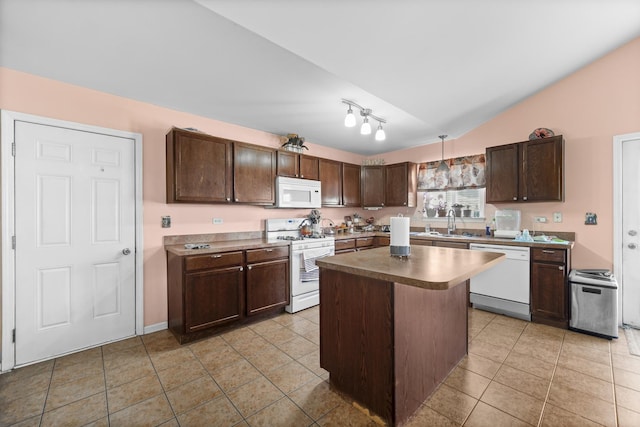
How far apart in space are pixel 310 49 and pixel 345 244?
2.84 m

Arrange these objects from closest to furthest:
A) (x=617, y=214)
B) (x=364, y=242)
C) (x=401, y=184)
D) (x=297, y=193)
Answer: (x=617, y=214) < (x=297, y=193) < (x=364, y=242) < (x=401, y=184)

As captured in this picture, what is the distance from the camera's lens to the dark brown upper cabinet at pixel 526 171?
125 inches

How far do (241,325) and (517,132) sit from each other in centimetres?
442

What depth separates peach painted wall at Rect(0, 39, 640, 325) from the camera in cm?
273

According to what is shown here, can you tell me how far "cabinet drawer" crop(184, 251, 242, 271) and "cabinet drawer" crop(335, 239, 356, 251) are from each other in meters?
1.61

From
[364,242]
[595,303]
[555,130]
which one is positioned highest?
[555,130]

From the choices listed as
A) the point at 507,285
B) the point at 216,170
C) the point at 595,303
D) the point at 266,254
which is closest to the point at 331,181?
the point at 266,254

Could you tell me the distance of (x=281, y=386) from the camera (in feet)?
6.52

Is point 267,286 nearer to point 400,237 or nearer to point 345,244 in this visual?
point 345,244

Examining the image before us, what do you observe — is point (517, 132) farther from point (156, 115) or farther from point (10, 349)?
point (10, 349)

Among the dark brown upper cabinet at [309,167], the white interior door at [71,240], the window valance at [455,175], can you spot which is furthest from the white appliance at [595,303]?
the white interior door at [71,240]

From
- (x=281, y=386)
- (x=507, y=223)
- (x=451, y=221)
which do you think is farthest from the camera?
(x=451, y=221)

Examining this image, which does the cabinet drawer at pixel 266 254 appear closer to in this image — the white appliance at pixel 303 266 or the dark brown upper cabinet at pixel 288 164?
the white appliance at pixel 303 266

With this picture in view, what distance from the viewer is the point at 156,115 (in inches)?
Answer: 117
